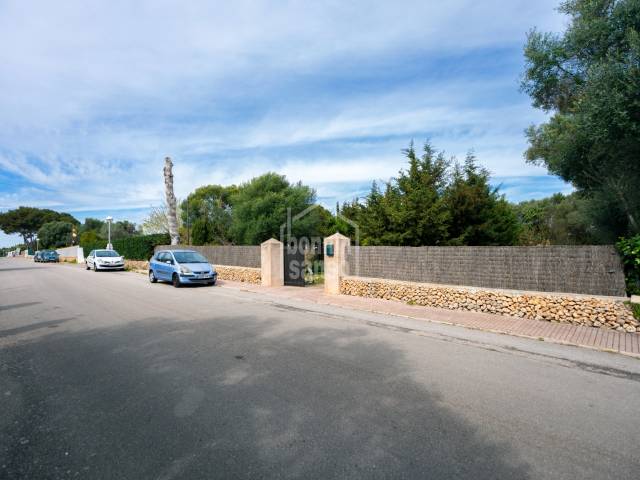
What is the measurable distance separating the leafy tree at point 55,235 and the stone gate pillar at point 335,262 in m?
79.0

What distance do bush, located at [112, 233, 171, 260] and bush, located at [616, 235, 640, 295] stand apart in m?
28.9

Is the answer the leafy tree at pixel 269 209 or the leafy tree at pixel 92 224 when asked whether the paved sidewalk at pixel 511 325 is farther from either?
the leafy tree at pixel 92 224

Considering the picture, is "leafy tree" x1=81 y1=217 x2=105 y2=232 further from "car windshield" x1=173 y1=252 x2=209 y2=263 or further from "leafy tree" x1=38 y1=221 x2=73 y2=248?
"car windshield" x1=173 y1=252 x2=209 y2=263

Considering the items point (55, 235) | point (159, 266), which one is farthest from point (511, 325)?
point (55, 235)

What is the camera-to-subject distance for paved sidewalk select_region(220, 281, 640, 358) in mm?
6873

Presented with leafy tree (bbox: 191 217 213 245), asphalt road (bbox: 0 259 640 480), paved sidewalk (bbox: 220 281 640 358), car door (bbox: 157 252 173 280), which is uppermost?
leafy tree (bbox: 191 217 213 245)

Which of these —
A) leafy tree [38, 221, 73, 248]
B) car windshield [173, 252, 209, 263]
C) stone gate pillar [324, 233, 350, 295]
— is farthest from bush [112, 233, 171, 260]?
leafy tree [38, 221, 73, 248]

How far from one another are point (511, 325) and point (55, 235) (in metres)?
88.2

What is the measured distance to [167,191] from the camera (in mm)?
28078

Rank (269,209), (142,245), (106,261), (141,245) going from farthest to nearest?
(141,245), (142,245), (106,261), (269,209)

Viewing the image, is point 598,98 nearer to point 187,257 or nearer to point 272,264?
point 272,264

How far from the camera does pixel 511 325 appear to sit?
27.5 feet

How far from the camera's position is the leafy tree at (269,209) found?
83.3ft

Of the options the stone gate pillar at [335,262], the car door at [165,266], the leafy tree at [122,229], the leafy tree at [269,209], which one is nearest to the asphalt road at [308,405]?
the stone gate pillar at [335,262]
